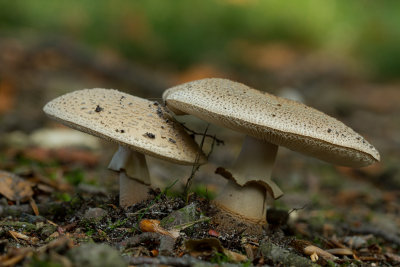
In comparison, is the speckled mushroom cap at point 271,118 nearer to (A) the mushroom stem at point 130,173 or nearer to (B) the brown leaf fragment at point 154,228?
(A) the mushroom stem at point 130,173

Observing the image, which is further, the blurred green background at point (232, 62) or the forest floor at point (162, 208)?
the blurred green background at point (232, 62)

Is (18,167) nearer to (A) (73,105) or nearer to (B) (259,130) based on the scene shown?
A: (A) (73,105)

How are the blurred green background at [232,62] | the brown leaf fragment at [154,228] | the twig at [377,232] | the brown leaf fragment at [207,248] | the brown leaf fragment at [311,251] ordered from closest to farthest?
the brown leaf fragment at [207,248] → the brown leaf fragment at [154,228] → the brown leaf fragment at [311,251] → the twig at [377,232] → the blurred green background at [232,62]

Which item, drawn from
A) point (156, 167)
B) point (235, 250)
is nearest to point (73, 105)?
point (235, 250)

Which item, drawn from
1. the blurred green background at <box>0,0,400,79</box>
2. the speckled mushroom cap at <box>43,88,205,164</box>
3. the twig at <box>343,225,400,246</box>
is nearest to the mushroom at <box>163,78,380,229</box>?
the speckled mushroom cap at <box>43,88,205,164</box>

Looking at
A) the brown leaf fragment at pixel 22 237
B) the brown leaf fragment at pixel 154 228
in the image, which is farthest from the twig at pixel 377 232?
the brown leaf fragment at pixel 22 237

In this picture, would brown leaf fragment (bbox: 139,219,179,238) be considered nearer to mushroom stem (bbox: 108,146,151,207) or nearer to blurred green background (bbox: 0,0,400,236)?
mushroom stem (bbox: 108,146,151,207)

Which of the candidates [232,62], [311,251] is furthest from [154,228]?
[232,62]
